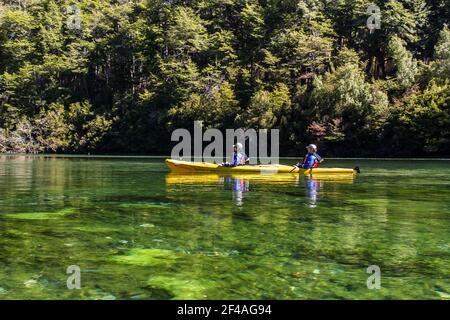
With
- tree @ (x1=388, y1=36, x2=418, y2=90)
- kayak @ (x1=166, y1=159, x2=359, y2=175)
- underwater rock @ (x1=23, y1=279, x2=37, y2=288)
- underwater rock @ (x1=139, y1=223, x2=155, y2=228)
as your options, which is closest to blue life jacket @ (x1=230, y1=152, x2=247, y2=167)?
kayak @ (x1=166, y1=159, x2=359, y2=175)

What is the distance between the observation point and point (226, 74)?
64625mm

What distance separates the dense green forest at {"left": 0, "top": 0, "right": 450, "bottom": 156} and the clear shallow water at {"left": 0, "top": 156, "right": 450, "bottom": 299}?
108ft

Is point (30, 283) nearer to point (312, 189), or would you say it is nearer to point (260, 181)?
point (312, 189)

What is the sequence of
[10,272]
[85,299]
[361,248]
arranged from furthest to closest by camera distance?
Result: [361,248] → [10,272] → [85,299]

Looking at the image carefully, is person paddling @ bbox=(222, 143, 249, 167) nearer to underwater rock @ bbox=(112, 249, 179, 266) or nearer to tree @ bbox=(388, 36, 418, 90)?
underwater rock @ bbox=(112, 249, 179, 266)

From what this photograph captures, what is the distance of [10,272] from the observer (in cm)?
718

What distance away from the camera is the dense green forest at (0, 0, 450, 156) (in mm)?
49094

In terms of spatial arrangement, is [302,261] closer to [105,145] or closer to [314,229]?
Result: [314,229]

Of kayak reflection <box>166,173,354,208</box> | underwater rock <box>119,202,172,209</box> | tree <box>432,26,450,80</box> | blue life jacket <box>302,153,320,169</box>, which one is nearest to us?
underwater rock <box>119,202,172,209</box>

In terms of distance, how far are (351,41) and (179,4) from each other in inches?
975

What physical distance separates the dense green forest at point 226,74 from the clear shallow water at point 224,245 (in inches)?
1299

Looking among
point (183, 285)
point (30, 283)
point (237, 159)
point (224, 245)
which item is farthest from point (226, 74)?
point (30, 283)

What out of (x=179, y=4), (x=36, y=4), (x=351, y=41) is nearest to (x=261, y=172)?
(x=351, y=41)

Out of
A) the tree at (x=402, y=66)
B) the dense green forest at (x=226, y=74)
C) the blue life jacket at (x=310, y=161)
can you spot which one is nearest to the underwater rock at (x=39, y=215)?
the blue life jacket at (x=310, y=161)
